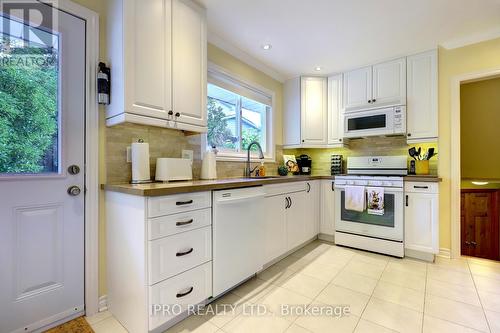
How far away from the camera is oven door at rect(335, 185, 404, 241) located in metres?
2.59

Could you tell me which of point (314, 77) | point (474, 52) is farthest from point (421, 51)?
point (314, 77)

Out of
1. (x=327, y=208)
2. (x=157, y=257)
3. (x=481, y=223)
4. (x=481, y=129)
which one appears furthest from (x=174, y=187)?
(x=481, y=129)

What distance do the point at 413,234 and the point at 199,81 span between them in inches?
111

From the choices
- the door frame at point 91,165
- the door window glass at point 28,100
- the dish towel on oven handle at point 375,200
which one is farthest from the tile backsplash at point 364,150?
the door window glass at point 28,100

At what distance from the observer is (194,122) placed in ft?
6.38

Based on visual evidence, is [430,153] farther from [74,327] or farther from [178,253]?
[74,327]

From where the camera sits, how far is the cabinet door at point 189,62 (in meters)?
1.80

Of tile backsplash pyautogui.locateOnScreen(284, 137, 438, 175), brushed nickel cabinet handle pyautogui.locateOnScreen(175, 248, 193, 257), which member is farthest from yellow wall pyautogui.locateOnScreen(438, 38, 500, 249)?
brushed nickel cabinet handle pyautogui.locateOnScreen(175, 248, 193, 257)

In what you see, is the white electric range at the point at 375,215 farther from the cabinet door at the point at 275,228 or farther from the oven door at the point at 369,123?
the cabinet door at the point at 275,228

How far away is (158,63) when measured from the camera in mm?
1682

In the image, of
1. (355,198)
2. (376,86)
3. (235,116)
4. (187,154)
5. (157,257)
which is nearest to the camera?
(157,257)

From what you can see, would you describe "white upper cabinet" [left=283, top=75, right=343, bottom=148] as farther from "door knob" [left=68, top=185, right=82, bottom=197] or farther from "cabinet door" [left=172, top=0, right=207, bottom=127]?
"door knob" [left=68, top=185, right=82, bottom=197]

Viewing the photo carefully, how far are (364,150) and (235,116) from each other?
1.97 m

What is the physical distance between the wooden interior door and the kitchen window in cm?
302
